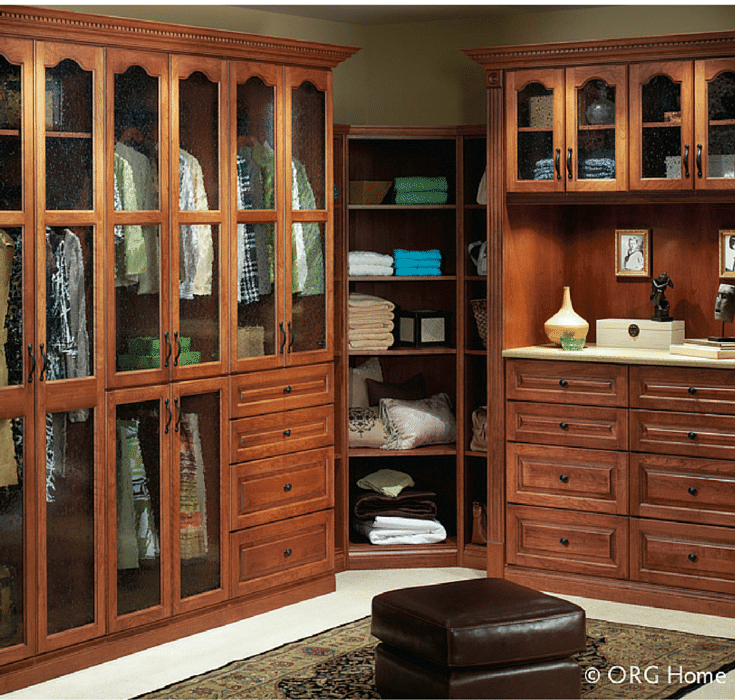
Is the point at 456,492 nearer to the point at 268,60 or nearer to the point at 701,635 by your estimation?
the point at 701,635

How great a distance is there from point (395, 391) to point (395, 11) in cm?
186

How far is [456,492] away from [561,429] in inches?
34.2

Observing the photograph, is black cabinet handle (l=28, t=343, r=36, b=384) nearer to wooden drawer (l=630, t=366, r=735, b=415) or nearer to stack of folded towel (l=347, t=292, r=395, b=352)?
stack of folded towel (l=347, t=292, r=395, b=352)

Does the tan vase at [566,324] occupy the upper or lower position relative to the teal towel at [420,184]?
lower

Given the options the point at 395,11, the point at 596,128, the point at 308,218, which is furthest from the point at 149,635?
the point at 395,11

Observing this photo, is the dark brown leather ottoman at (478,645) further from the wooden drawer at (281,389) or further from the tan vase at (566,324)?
the tan vase at (566,324)

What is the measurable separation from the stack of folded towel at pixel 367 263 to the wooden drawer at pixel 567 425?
35.4 inches

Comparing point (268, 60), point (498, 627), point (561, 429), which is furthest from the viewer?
point (561, 429)

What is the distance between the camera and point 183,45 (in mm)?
3906

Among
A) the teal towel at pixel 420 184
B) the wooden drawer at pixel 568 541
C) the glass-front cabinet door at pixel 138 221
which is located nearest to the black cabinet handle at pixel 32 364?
the glass-front cabinet door at pixel 138 221

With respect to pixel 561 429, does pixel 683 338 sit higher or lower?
higher

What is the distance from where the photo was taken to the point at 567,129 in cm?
455

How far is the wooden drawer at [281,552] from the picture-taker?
4270 millimetres

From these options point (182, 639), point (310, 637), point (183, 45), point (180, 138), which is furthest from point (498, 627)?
point (183, 45)
